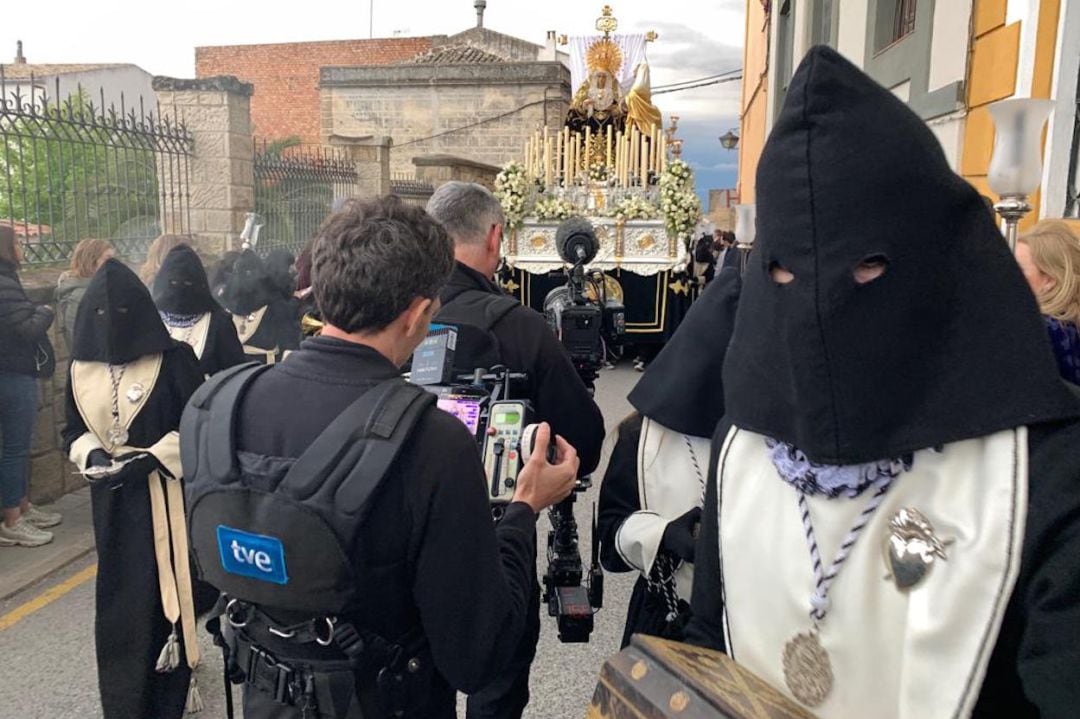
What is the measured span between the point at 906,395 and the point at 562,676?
272 cm

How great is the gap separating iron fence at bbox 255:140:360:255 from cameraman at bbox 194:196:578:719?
7.59m

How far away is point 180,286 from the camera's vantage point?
162 inches

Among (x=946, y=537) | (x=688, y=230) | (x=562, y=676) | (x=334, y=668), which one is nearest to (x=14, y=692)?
(x=562, y=676)

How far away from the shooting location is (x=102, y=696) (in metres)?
3.03

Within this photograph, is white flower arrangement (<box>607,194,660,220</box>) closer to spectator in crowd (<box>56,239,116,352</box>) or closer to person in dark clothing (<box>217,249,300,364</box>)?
person in dark clothing (<box>217,249,300,364</box>)

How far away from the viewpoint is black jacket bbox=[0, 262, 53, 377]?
489 centimetres

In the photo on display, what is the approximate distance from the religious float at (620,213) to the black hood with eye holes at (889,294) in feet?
27.6

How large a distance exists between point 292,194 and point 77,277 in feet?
16.9

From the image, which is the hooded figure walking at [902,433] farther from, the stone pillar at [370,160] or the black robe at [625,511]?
the stone pillar at [370,160]

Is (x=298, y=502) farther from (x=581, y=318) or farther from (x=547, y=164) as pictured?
(x=547, y=164)

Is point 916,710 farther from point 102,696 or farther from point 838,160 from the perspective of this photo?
point 102,696

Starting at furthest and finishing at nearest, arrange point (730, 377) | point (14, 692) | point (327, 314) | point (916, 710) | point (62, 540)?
point (62, 540)
point (14, 692)
point (327, 314)
point (730, 377)
point (916, 710)

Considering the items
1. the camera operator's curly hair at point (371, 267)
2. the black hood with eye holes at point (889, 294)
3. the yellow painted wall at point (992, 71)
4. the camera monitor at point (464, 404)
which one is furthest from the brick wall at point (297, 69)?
the black hood with eye holes at point (889, 294)

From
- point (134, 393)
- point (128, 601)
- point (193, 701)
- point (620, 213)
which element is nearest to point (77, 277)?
point (134, 393)
